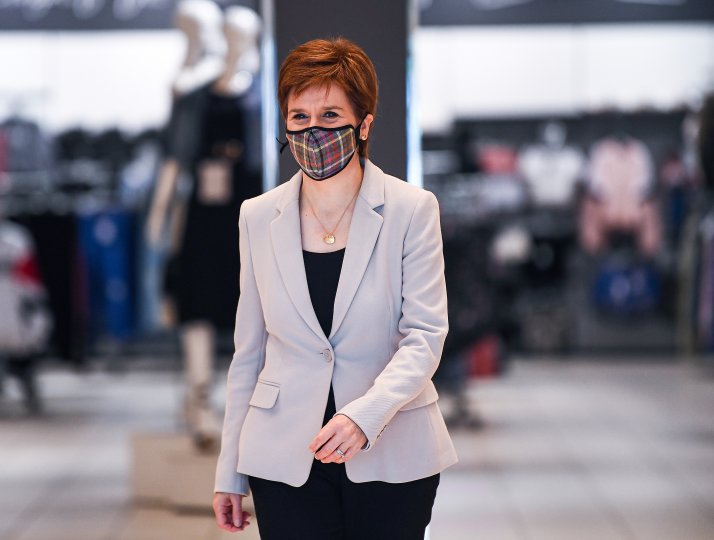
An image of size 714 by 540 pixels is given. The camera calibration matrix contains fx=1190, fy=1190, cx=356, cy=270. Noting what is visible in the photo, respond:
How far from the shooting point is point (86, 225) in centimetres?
872

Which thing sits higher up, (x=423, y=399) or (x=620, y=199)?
(x=423, y=399)

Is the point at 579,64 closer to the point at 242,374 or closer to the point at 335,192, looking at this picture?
the point at 335,192

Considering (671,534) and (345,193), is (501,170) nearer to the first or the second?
(671,534)

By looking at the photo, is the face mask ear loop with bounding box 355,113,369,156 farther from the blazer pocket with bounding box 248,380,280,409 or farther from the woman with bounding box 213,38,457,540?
the blazer pocket with bounding box 248,380,280,409

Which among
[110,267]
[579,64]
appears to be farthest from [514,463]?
[579,64]

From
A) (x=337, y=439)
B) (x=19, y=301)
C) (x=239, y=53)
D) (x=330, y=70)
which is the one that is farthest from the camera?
(x=19, y=301)

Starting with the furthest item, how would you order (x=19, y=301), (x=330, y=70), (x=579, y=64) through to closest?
(x=579, y=64) → (x=19, y=301) → (x=330, y=70)

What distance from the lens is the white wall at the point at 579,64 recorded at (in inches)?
402

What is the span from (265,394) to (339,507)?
23cm

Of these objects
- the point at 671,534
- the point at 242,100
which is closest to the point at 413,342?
the point at 671,534

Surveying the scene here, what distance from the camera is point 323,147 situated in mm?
1962

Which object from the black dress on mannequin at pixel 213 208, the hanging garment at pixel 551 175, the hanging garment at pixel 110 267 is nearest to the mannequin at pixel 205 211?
the black dress on mannequin at pixel 213 208

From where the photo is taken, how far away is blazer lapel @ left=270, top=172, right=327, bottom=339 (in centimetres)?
196

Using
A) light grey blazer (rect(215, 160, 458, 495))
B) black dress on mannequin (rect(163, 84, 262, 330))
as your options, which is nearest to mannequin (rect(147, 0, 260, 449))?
black dress on mannequin (rect(163, 84, 262, 330))
